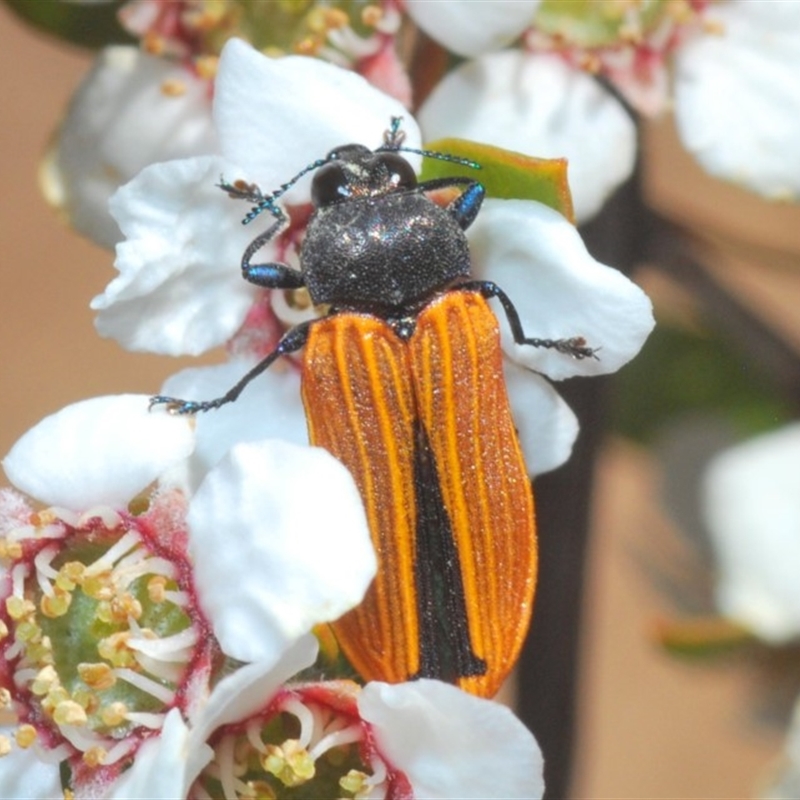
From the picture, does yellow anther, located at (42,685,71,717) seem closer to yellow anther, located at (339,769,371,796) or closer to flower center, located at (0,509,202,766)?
flower center, located at (0,509,202,766)

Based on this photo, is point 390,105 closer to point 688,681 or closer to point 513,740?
point 513,740

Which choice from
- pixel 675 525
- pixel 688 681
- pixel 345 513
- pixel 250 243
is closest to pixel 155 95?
pixel 250 243

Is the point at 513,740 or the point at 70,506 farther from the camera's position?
the point at 70,506

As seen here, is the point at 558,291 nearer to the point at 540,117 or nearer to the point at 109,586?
the point at 540,117

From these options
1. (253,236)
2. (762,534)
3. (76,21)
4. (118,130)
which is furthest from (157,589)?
(762,534)

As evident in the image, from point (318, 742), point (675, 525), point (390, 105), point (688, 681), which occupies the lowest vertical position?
point (688, 681)

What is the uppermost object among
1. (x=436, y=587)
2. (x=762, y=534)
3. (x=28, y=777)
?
(x=436, y=587)
